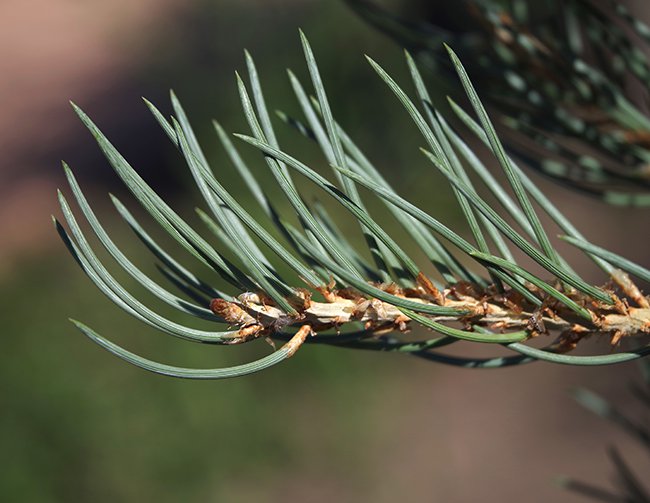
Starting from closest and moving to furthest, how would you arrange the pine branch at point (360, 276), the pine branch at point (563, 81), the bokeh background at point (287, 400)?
the pine branch at point (360, 276)
the pine branch at point (563, 81)
the bokeh background at point (287, 400)

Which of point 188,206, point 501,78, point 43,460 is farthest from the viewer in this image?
point 188,206

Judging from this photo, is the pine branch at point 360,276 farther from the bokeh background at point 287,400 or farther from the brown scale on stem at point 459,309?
the bokeh background at point 287,400

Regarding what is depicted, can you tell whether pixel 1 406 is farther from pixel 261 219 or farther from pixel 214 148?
pixel 214 148

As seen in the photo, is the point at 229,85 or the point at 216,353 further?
the point at 229,85

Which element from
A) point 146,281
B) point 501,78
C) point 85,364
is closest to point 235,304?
point 146,281

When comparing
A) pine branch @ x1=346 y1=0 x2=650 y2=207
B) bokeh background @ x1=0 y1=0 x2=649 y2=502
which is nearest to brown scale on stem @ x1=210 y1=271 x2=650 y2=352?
pine branch @ x1=346 y1=0 x2=650 y2=207

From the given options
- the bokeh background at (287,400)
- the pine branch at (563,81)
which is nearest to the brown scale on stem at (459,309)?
the pine branch at (563,81)

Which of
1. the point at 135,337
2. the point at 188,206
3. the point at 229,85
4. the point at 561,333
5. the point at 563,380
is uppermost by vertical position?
the point at 229,85
